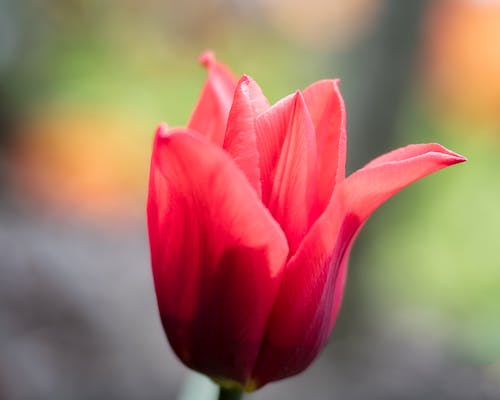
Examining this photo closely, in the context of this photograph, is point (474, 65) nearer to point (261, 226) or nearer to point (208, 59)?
point (208, 59)

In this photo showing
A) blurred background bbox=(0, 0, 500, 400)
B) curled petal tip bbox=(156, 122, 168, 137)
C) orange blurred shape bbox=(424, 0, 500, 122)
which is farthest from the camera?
orange blurred shape bbox=(424, 0, 500, 122)

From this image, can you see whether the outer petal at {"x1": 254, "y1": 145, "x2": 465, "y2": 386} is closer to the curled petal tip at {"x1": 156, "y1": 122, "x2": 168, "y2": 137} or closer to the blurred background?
the curled petal tip at {"x1": 156, "y1": 122, "x2": 168, "y2": 137}

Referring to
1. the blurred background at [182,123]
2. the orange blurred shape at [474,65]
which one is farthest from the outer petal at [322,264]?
the orange blurred shape at [474,65]

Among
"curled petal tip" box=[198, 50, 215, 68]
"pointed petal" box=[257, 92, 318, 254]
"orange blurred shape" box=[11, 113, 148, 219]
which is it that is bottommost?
"orange blurred shape" box=[11, 113, 148, 219]

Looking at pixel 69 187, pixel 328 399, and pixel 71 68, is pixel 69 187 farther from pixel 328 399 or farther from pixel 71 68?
pixel 328 399

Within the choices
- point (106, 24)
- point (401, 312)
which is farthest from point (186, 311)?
point (106, 24)

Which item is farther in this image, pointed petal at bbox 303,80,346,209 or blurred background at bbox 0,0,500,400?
blurred background at bbox 0,0,500,400

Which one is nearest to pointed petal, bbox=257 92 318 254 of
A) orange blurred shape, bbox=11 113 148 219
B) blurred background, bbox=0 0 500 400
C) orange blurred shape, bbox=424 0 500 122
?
blurred background, bbox=0 0 500 400

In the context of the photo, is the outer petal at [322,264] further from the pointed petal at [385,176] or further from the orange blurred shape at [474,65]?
the orange blurred shape at [474,65]

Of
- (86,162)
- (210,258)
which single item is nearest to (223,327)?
(210,258)
